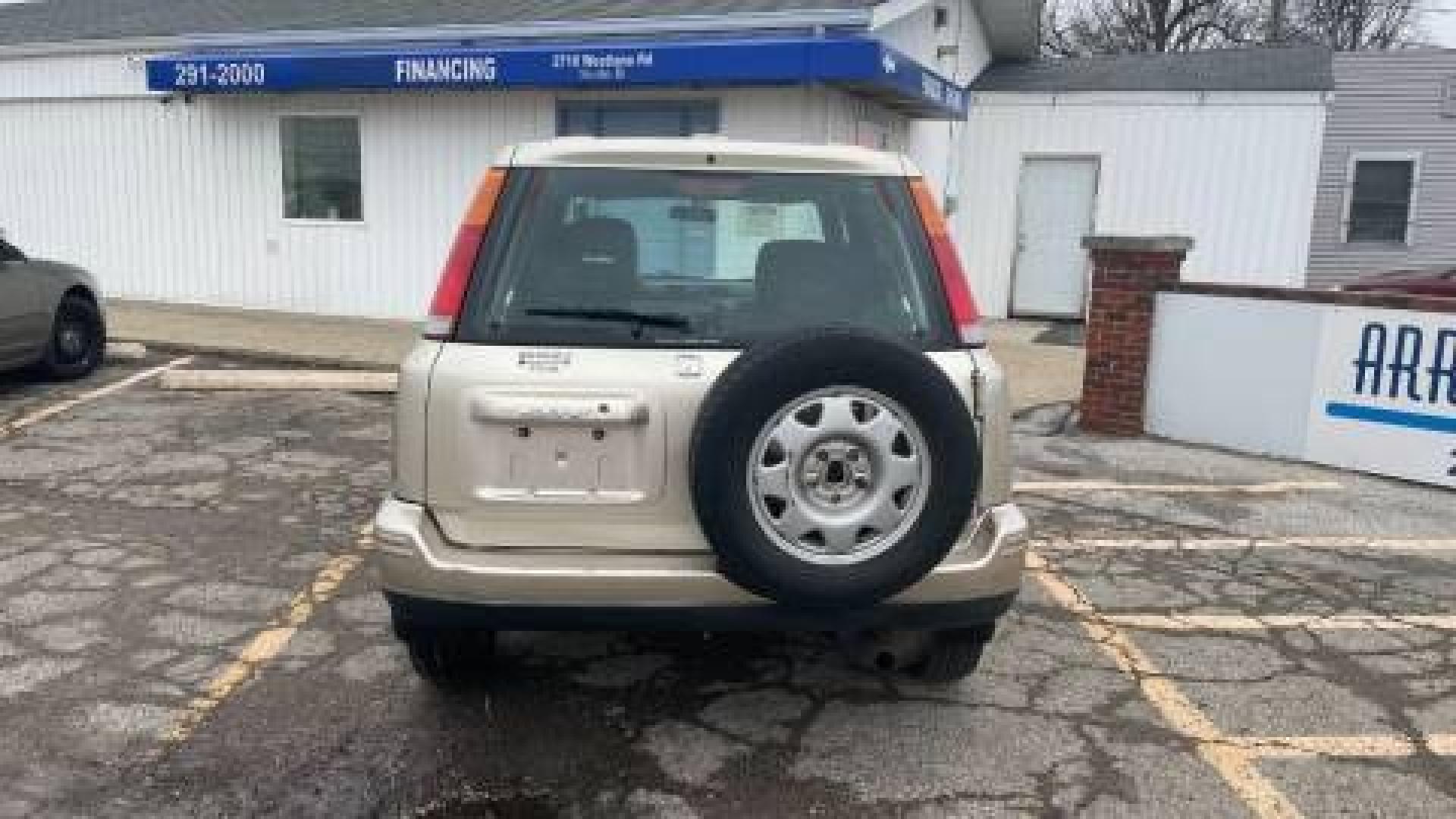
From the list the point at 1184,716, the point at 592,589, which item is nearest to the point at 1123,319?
the point at 1184,716

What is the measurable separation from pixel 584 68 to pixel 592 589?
9044 millimetres

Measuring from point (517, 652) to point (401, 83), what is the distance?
30.3 ft

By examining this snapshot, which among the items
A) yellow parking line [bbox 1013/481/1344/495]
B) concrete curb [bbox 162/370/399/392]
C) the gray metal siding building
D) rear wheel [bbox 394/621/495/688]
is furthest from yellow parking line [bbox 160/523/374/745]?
the gray metal siding building

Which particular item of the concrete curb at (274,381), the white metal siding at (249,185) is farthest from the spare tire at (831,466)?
the white metal siding at (249,185)

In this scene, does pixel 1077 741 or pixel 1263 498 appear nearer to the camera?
pixel 1077 741

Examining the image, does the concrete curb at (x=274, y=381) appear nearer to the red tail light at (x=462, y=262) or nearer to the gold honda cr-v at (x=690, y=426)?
the red tail light at (x=462, y=262)

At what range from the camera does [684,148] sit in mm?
3488

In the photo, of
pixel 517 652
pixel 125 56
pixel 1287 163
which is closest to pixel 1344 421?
pixel 517 652

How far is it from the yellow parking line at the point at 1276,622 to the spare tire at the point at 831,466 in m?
1.98

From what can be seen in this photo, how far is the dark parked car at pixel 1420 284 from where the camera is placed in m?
12.4

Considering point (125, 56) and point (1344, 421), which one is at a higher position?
point (125, 56)

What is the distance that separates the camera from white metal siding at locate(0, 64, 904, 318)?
12805 mm

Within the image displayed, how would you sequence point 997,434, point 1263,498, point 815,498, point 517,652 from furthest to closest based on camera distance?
point 1263,498
point 517,652
point 997,434
point 815,498

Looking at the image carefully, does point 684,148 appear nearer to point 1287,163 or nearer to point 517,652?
point 517,652
